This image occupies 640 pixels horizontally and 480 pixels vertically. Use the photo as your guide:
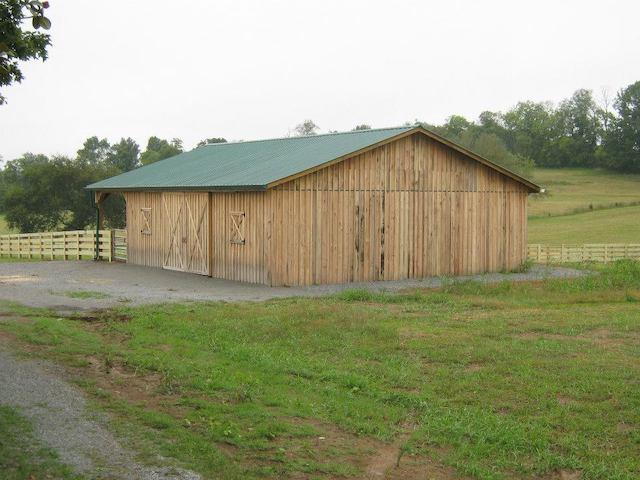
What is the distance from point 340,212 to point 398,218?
216 cm

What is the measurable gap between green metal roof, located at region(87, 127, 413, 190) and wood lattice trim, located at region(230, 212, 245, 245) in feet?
2.96

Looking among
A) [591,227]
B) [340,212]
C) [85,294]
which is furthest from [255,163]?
[591,227]

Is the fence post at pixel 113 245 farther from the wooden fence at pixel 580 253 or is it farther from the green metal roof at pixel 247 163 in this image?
the wooden fence at pixel 580 253

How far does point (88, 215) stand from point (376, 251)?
95.4 ft

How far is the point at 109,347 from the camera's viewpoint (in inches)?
544

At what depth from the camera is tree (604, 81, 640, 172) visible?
94.1 m


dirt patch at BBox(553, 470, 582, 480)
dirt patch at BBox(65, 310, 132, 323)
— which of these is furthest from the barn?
dirt patch at BBox(553, 470, 582, 480)

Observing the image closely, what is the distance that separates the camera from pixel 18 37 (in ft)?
33.2

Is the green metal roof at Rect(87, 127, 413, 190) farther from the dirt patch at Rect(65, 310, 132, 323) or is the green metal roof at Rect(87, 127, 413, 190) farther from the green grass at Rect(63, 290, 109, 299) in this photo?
the dirt patch at Rect(65, 310, 132, 323)

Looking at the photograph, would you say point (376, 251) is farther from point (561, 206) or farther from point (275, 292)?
point (561, 206)

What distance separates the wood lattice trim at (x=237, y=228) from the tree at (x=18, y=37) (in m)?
12.6

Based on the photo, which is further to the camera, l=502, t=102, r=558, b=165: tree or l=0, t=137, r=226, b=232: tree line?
l=502, t=102, r=558, b=165: tree

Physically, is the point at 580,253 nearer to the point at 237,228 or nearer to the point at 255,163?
the point at 255,163

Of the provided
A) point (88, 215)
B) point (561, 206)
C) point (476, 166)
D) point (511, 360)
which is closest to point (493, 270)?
point (476, 166)
